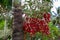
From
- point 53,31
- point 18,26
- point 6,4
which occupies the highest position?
point 6,4

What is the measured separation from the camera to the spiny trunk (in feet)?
8.79

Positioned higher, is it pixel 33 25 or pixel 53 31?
pixel 33 25

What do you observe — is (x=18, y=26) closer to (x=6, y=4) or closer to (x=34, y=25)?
(x=34, y=25)

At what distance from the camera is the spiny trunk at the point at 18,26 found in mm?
2678

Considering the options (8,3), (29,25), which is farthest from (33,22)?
(8,3)

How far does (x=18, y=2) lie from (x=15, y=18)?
0.22 meters

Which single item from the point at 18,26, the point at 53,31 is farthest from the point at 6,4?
the point at 53,31

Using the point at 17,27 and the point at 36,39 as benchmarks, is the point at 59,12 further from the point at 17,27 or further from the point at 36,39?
the point at 17,27

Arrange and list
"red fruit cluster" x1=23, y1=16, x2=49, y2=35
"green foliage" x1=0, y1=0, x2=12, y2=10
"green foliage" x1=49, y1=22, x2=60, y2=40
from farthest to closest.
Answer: "green foliage" x1=49, y1=22, x2=60, y2=40 → "green foliage" x1=0, y1=0, x2=12, y2=10 → "red fruit cluster" x1=23, y1=16, x2=49, y2=35

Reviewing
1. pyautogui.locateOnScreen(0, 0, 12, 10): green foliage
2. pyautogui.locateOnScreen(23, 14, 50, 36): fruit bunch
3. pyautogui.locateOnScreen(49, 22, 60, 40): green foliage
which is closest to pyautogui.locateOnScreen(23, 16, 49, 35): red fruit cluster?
pyautogui.locateOnScreen(23, 14, 50, 36): fruit bunch

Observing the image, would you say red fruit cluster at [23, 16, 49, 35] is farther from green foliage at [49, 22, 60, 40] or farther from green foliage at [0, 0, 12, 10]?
green foliage at [49, 22, 60, 40]

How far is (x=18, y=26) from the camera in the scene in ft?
8.80

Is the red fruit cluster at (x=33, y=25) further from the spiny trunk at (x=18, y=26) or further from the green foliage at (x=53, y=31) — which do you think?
the green foliage at (x=53, y=31)

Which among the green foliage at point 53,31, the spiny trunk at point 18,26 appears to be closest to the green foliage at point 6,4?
the spiny trunk at point 18,26
